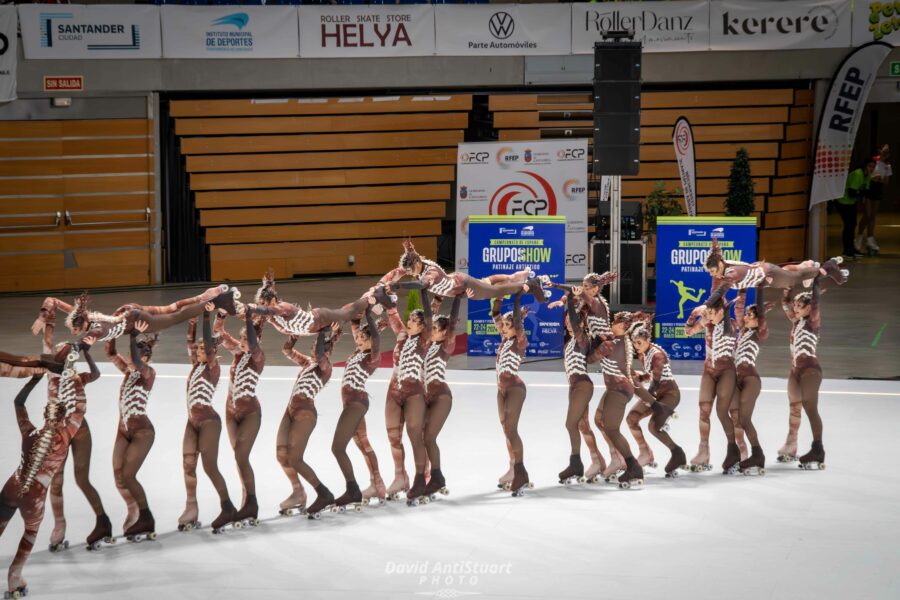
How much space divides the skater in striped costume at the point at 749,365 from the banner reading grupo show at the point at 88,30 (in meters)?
12.0

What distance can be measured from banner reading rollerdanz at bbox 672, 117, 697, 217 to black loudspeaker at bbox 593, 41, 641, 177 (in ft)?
10.5

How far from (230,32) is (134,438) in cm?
1196

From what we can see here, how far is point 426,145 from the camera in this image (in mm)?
20000

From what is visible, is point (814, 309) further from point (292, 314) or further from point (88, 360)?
point (88, 360)

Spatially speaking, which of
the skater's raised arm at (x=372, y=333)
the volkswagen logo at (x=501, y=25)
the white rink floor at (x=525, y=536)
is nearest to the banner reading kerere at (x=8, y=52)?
the volkswagen logo at (x=501, y=25)

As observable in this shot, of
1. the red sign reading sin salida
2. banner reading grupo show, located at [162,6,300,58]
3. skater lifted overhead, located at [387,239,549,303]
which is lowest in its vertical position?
skater lifted overhead, located at [387,239,549,303]

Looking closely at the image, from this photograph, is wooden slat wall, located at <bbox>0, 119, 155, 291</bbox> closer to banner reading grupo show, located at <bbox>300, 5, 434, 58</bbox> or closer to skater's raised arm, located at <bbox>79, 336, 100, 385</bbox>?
banner reading grupo show, located at <bbox>300, 5, 434, 58</bbox>

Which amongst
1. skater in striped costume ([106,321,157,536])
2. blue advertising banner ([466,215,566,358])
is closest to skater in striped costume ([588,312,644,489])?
Answer: skater in striped costume ([106,321,157,536])

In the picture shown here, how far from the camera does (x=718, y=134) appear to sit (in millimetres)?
19859

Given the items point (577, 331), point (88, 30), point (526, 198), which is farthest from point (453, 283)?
point (88, 30)

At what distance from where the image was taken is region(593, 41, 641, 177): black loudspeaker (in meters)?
13.2

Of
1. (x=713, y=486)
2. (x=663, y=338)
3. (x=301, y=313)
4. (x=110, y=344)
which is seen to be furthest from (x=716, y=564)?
(x=663, y=338)

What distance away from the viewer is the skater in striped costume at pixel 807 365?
28.8 feet

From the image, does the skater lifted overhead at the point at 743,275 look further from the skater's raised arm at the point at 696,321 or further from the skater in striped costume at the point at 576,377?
the skater in striped costume at the point at 576,377
